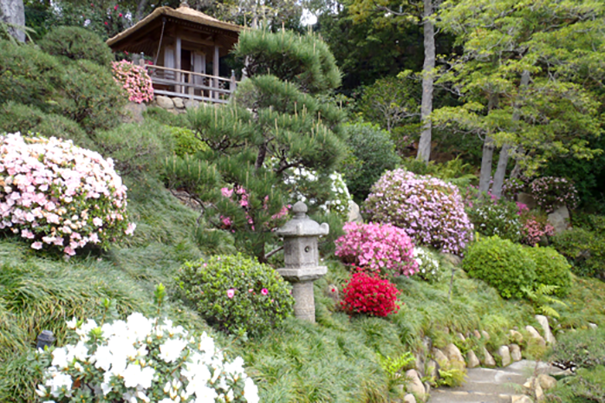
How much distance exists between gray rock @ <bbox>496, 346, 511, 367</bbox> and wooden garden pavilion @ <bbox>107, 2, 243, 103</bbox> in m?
9.75

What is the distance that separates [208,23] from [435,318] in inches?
451

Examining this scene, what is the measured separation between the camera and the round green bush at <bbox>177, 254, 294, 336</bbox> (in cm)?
376

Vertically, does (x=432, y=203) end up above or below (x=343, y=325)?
above

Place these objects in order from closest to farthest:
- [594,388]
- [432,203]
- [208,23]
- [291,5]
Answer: [594,388]
[432,203]
[208,23]
[291,5]

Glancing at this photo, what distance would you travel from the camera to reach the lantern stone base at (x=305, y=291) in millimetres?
4707

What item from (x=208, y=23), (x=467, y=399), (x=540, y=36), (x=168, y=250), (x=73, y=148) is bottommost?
(x=467, y=399)

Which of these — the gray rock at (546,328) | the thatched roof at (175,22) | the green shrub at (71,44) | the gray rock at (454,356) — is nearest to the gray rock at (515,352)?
the gray rock at (546,328)

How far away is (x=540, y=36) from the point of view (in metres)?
10.1

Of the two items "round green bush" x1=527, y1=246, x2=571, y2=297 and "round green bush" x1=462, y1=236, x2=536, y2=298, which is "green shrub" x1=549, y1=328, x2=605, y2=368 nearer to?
"round green bush" x1=462, y1=236, x2=536, y2=298

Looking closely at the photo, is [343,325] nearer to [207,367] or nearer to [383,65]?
[207,367]

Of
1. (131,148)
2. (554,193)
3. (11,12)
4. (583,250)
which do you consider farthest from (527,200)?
(11,12)

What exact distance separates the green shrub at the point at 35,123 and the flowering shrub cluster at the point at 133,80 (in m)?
5.47

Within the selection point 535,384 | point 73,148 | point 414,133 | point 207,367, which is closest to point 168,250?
point 73,148

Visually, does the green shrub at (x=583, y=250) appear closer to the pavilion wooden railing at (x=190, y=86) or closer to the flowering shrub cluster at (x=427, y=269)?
the flowering shrub cluster at (x=427, y=269)
